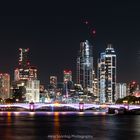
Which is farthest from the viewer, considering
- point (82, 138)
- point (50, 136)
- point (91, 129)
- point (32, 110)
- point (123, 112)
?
point (32, 110)

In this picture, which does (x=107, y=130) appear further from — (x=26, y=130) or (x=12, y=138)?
(x=12, y=138)

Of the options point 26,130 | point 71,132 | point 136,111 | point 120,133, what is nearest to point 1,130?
point 26,130

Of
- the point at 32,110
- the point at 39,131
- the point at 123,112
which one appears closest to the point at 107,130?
the point at 39,131

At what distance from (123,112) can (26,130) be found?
8219 cm

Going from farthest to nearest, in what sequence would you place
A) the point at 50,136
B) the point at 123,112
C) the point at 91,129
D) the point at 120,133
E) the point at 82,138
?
the point at 123,112 < the point at 91,129 < the point at 120,133 < the point at 50,136 < the point at 82,138

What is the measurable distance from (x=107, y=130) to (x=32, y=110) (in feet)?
308

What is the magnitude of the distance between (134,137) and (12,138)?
14710 mm

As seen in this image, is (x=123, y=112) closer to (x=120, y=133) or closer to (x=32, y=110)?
(x=32, y=110)

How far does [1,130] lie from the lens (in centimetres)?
9231

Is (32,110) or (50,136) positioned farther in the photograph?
(32,110)

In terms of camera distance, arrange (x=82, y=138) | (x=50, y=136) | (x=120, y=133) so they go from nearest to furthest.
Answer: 1. (x=82, y=138)
2. (x=50, y=136)
3. (x=120, y=133)

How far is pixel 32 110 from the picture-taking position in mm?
187500

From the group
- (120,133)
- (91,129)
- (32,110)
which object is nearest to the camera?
(120,133)

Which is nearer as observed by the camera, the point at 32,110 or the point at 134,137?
the point at 134,137
